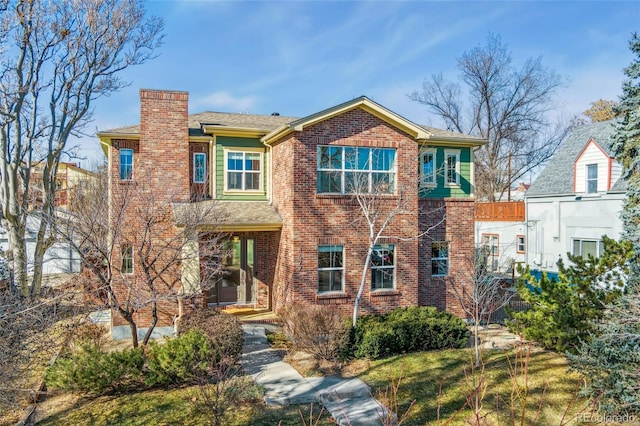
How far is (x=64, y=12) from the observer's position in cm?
1370

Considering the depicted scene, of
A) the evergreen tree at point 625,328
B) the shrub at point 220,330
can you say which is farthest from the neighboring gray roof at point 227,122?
the evergreen tree at point 625,328

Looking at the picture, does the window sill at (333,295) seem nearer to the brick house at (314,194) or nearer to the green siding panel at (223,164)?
the brick house at (314,194)

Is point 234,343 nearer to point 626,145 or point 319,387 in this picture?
point 319,387

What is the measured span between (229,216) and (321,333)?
16.3ft

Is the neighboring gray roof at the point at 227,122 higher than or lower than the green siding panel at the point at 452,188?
higher

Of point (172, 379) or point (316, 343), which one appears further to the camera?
point (316, 343)

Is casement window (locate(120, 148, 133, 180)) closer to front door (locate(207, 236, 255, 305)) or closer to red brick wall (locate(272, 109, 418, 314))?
front door (locate(207, 236, 255, 305))

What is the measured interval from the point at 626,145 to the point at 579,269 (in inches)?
129

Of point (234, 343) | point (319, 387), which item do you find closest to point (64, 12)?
point (234, 343)

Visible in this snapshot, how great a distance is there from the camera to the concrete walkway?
816 centimetres

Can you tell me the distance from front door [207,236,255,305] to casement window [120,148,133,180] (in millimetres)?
4103

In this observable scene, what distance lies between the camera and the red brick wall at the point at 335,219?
44.1ft

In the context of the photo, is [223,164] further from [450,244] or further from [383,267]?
[450,244]

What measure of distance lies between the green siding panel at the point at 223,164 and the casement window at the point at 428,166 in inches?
227
